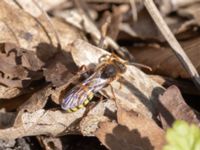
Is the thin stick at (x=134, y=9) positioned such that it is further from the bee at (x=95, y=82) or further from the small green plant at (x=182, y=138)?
the small green plant at (x=182, y=138)

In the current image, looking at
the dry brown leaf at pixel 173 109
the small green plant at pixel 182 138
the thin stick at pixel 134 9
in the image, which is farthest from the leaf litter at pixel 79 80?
the small green plant at pixel 182 138

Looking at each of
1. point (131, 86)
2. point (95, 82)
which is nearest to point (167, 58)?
point (131, 86)

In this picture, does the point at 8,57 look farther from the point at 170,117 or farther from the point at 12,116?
the point at 170,117

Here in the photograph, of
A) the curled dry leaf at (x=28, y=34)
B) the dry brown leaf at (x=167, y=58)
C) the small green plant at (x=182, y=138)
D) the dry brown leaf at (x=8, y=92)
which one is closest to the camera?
the small green plant at (x=182, y=138)

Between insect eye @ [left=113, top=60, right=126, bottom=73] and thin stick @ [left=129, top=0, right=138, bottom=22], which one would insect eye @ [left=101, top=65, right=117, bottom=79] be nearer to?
insect eye @ [left=113, top=60, right=126, bottom=73]

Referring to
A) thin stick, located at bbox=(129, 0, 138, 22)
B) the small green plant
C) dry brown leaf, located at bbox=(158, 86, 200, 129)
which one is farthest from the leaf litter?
the small green plant

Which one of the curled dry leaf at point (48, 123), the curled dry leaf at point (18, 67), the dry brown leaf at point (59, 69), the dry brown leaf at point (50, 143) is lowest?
the dry brown leaf at point (50, 143)
